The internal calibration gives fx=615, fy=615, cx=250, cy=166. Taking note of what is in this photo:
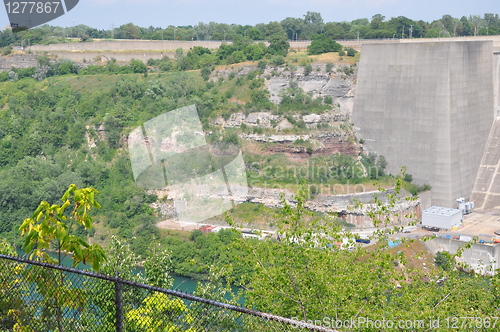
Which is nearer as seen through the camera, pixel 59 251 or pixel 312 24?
pixel 59 251

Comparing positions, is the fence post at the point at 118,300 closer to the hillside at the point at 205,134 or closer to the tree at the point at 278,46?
the hillside at the point at 205,134

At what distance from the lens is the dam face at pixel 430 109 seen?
22359 mm

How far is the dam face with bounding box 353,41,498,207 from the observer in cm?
2236

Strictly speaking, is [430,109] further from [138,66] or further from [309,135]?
[138,66]

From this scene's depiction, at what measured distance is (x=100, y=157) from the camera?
24.4 metres

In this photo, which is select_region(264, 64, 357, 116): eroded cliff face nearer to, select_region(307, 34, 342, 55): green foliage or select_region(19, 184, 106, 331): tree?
select_region(307, 34, 342, 55): green foliage

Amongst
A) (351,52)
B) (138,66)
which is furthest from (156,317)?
(138,66)

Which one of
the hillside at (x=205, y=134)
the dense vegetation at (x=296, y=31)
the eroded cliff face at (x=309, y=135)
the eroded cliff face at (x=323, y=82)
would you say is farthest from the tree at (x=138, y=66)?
the eroded cliff face at (x=323, y=82)

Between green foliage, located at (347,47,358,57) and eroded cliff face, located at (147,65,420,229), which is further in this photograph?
green foliage, located at (347,47,358,57)

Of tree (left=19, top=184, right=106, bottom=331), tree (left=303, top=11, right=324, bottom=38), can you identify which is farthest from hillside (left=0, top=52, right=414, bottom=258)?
tree (left=19, top=184, right=106, bottom=331)

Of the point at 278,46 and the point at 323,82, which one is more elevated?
the point at 278,46

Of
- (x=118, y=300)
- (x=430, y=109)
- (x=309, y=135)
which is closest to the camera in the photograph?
(x=118, y=300)

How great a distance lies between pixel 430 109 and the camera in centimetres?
2253

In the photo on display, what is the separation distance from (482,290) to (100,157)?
19834mm
